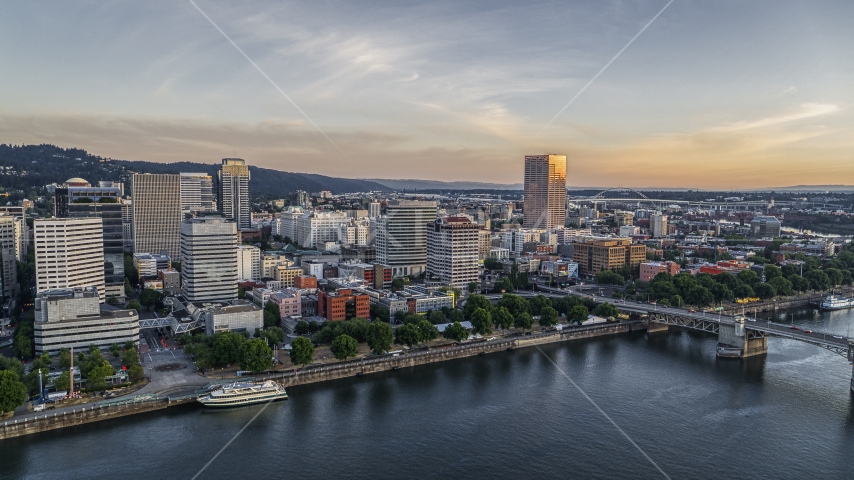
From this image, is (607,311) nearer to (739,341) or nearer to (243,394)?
(739,341)

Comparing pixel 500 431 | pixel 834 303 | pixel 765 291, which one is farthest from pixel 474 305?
pixel 834 303

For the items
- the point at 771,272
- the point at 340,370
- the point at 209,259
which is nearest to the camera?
the point at 340,370

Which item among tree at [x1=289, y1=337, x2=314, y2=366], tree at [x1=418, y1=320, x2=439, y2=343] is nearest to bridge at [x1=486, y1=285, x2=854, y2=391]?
tree at [x1=418, y1=320, x2=439, y2=343]

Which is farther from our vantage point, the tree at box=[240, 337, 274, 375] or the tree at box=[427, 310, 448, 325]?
the tree at box=[427, 310, 448, 325]

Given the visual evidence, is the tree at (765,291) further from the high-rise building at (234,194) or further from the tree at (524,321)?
the high-rise building at (234,194)

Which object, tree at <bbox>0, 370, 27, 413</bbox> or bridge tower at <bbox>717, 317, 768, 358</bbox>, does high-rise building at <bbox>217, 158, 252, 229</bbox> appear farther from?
bridge tower at <bbox>717, 317, 768, 358</bbox>
